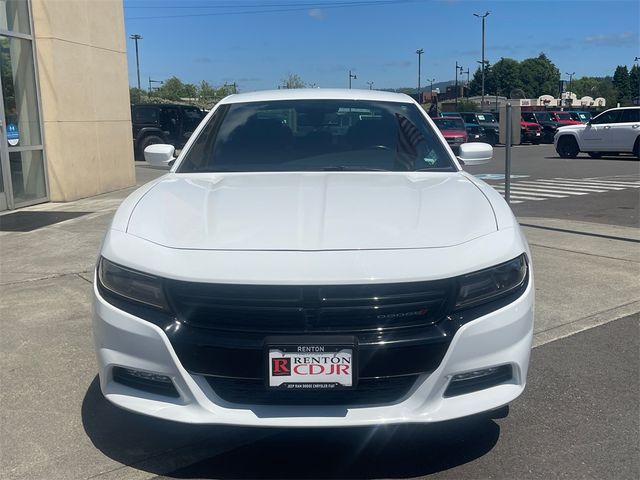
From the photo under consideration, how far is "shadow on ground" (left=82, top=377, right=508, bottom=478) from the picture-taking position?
2783 millimetres

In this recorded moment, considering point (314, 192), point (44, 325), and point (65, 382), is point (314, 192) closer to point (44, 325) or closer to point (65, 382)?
point (65, 382)

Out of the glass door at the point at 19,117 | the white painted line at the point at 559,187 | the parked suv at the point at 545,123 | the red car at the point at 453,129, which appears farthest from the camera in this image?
the parked suv at the point at 545,123

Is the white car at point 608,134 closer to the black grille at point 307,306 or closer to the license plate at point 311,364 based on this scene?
the black grille at point 307,306

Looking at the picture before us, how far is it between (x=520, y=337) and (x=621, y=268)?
4197 mm

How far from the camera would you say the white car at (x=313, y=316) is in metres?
2.38

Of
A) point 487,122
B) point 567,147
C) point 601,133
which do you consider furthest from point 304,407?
point 487,122

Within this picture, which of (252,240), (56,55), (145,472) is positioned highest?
(56,55)

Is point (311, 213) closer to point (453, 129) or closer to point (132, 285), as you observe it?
point (132, 285)

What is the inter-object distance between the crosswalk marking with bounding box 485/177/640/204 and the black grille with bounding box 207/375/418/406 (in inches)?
400

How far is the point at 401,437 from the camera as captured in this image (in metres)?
3.02

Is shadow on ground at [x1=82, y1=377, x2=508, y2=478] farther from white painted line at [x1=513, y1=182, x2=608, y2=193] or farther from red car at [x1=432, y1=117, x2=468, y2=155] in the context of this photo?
red car at [x1=432, y1=117, x2=468, y2=155]

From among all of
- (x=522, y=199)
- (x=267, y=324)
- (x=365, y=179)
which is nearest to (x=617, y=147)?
(x=522, y=199)

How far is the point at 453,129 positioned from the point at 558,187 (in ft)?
40.0

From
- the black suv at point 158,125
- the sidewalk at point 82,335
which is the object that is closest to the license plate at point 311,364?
the sidewalk at point 82,335
